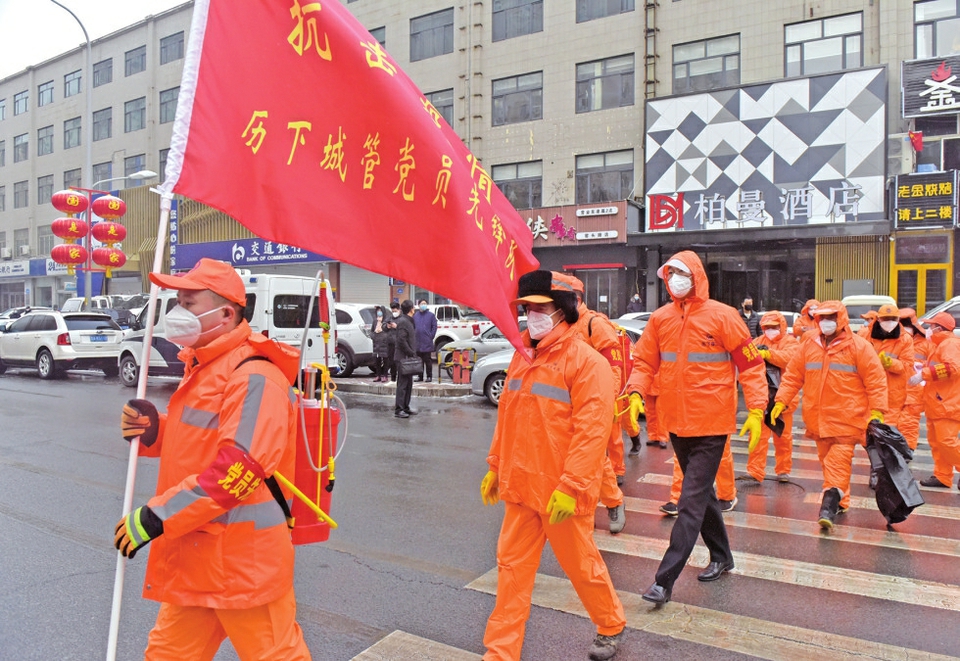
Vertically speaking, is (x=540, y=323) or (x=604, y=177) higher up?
(x=604, y=177)

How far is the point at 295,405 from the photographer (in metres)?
2.93

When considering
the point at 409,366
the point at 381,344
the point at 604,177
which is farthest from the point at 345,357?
the point at 604,177

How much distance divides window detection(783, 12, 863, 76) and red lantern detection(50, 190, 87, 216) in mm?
22864

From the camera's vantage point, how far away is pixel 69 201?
72.5 ft

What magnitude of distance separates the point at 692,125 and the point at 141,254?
32.7 metres

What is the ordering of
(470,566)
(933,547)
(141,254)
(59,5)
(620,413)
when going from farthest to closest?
(141,254) → (59,5) → (620,413) → (933,547) → (470,566)

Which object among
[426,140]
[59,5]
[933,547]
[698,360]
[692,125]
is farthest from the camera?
[692,125]

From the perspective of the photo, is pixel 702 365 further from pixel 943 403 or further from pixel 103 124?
pixel 103 124

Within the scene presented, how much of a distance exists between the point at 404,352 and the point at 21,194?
5190 cm

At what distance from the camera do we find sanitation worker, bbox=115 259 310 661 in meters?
2.36

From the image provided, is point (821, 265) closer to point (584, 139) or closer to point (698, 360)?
point (584, 139)

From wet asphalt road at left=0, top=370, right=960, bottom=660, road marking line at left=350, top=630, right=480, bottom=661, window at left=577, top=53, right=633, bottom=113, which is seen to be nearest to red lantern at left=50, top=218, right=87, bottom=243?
wet asphalt road at left=0, top=370, right=960, bottom=660

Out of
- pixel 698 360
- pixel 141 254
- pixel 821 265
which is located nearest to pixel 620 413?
pixel 698 360

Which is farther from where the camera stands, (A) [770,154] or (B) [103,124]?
(B) [103,124]
